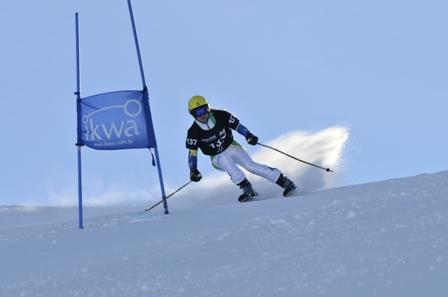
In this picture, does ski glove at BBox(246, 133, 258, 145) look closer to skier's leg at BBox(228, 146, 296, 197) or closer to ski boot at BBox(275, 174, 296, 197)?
skier's leg at BBox(228, 146, 296, 197)

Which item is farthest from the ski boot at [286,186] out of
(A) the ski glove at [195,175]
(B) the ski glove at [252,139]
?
(A) the ski glove at [195,175]

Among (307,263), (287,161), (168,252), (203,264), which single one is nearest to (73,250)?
(168,252)

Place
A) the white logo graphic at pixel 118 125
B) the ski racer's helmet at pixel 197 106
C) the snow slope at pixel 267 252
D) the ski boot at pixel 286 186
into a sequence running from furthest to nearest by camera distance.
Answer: the ski boot at pixel 286 186
the ski racer's helmet at pixel 197 106
the white logo graphic at pixel 118 125
the snow slope at pixel 267 252

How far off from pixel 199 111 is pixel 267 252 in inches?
151

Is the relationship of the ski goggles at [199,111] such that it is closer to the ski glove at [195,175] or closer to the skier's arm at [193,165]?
the skier's arm at [193,165]

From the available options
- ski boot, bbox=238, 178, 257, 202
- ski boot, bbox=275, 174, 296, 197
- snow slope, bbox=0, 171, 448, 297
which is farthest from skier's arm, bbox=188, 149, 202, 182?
snow slope, bbox=0, 171, 448, 297

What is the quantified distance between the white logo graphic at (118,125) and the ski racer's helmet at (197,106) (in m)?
0.64

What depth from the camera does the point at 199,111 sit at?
9469 millimetres

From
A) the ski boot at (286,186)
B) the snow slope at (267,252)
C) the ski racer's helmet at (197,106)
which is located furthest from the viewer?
the ski boot at (286,186)

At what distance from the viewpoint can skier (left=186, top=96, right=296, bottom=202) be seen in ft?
31.6

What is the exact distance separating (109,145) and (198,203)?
304cm

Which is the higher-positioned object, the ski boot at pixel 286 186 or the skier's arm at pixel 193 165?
the skier's arm at pixel 193 165

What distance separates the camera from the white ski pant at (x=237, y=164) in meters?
9.73

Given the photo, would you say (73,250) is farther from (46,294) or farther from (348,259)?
(348,259)
